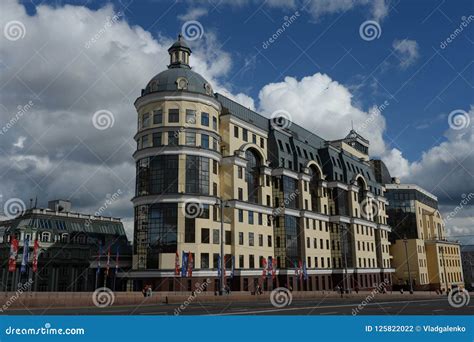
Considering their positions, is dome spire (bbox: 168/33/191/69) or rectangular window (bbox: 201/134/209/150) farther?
dome spire (bbox: 168/33/191/69)

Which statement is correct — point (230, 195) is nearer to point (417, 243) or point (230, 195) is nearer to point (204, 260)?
point (204, 260)

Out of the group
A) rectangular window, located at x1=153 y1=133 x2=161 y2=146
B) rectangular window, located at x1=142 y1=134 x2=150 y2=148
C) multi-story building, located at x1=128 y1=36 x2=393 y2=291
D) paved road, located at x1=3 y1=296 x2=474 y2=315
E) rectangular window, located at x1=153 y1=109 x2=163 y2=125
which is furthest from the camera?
rectangular window, located at x1=142 y1=134 x2=150 y2=148

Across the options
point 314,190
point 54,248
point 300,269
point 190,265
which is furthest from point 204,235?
point 54,248

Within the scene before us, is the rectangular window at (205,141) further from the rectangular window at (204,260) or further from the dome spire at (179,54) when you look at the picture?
the rectangular window at (204,260)

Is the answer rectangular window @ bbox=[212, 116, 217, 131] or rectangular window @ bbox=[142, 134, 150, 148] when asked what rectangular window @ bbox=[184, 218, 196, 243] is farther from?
rectangular window @ bbox=[212, 116, 217, 131]

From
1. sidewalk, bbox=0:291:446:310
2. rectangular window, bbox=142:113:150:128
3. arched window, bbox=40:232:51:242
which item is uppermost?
rectangular window, bbox=142:113:150:128

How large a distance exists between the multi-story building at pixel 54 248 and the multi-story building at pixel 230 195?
25195 millimetres

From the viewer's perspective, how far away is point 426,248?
4250 inches

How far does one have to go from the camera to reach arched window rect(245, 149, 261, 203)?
6222cm

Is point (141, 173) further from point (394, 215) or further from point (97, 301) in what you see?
point (394, 215)

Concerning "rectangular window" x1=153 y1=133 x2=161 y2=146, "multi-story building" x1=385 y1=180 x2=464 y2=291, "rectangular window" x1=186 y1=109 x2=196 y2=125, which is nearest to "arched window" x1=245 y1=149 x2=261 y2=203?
"rectangular window" x1=186 y1=109 x2=196 y2=125

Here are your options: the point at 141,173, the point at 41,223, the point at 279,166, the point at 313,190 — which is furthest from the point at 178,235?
the point at 41,223

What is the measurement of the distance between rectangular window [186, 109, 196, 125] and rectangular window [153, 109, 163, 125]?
3.11 meters

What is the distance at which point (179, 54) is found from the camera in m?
60.8
